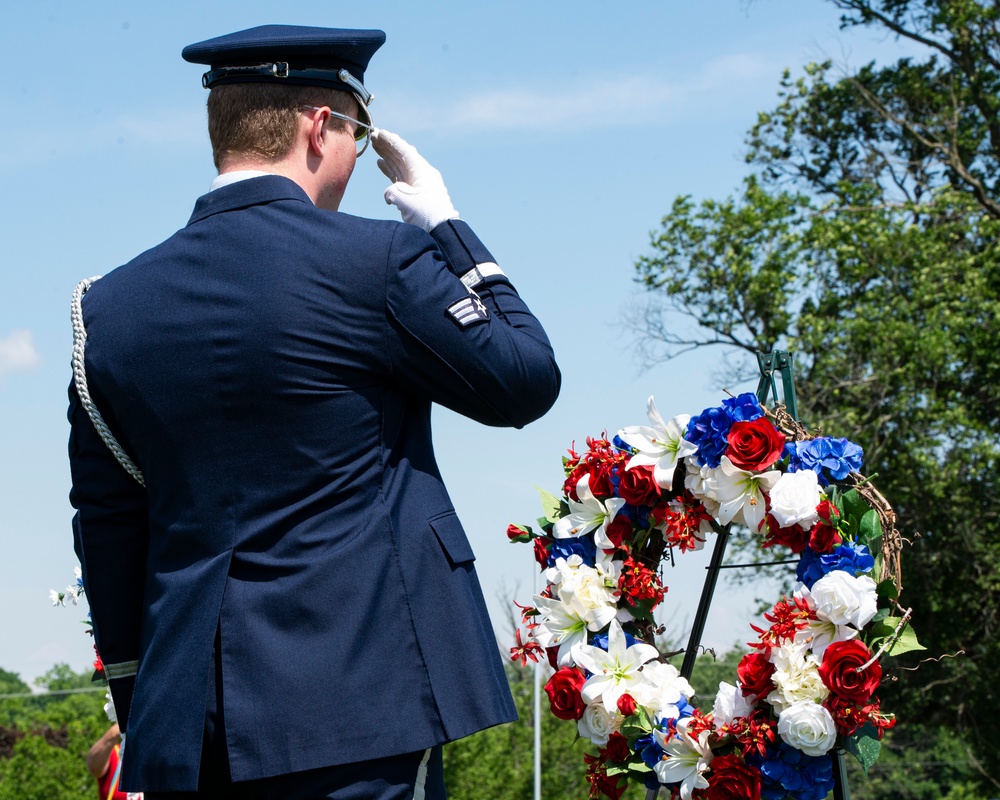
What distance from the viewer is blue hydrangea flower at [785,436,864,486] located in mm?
2797

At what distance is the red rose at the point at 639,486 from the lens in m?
2.92

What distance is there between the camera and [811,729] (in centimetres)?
256

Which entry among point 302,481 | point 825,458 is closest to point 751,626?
point 825,458

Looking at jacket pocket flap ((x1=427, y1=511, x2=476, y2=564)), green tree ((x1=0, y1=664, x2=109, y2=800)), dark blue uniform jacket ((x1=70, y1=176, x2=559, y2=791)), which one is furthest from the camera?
green tree ((x1=0, y1=664, x2=109, y2=800))

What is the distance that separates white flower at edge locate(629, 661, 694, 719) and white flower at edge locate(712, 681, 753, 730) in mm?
73

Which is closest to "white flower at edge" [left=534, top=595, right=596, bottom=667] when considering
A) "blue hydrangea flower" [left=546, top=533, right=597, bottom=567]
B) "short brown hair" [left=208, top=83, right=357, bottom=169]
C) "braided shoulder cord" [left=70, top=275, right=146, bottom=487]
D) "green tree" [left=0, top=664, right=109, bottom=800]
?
"blue hydrangea flower" [left=546, top=533, right=597, bottom=567]

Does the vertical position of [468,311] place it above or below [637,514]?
above

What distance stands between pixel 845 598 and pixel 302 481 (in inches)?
52.8

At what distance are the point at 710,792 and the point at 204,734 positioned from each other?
50.9 inches

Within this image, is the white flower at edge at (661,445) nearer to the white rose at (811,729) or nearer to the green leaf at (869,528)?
the green leaf at (869,528)

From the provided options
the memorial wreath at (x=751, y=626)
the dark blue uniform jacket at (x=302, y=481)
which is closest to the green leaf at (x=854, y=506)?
the memorial wreath at (x=751, y=626)

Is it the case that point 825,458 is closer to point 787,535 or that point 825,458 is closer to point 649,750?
point 787,535

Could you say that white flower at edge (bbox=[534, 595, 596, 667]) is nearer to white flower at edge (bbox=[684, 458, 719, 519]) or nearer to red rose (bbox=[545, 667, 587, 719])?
red rose (bbox=[545, 667, 587, 719])

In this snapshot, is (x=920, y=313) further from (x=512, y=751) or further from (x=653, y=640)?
(x=653, y=640)
